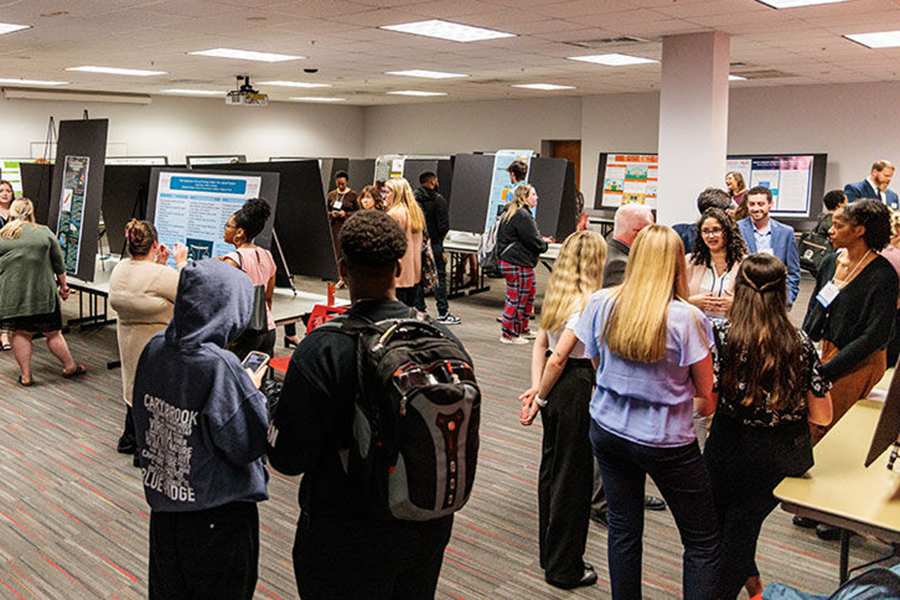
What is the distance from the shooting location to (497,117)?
17125mm

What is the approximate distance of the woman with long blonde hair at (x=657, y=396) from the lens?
→ 91.3 inches

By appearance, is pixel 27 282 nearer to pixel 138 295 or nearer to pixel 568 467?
pixel 138 295

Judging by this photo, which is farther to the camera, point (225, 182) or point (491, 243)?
point (491, 243)

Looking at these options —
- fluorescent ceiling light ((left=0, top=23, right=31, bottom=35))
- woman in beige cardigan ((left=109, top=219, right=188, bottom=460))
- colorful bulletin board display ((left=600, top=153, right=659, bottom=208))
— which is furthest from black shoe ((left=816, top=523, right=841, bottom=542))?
colorful bulletin board display ((left=600, top=153, right=659, bottom=208))

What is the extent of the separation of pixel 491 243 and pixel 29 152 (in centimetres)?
1070

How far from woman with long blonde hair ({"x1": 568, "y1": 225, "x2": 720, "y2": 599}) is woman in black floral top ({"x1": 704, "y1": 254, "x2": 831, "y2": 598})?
0.43 feet

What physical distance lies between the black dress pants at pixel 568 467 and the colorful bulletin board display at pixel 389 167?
9265mm

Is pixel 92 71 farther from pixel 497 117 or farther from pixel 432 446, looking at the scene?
pixel 432 446

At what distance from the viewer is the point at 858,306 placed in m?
3.25

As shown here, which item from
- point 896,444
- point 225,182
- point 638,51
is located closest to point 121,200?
point 225,182

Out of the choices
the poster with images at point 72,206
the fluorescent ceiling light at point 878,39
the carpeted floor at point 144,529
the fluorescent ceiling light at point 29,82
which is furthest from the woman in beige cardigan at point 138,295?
the fluorescent ceiling light at point 29,82

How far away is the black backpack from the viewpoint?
1584 mm

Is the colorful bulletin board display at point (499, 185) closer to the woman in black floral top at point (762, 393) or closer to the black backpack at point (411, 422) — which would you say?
the woman in black floral top at point (762, 393)

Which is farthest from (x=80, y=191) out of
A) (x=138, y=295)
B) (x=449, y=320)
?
(x=449, y=320)
